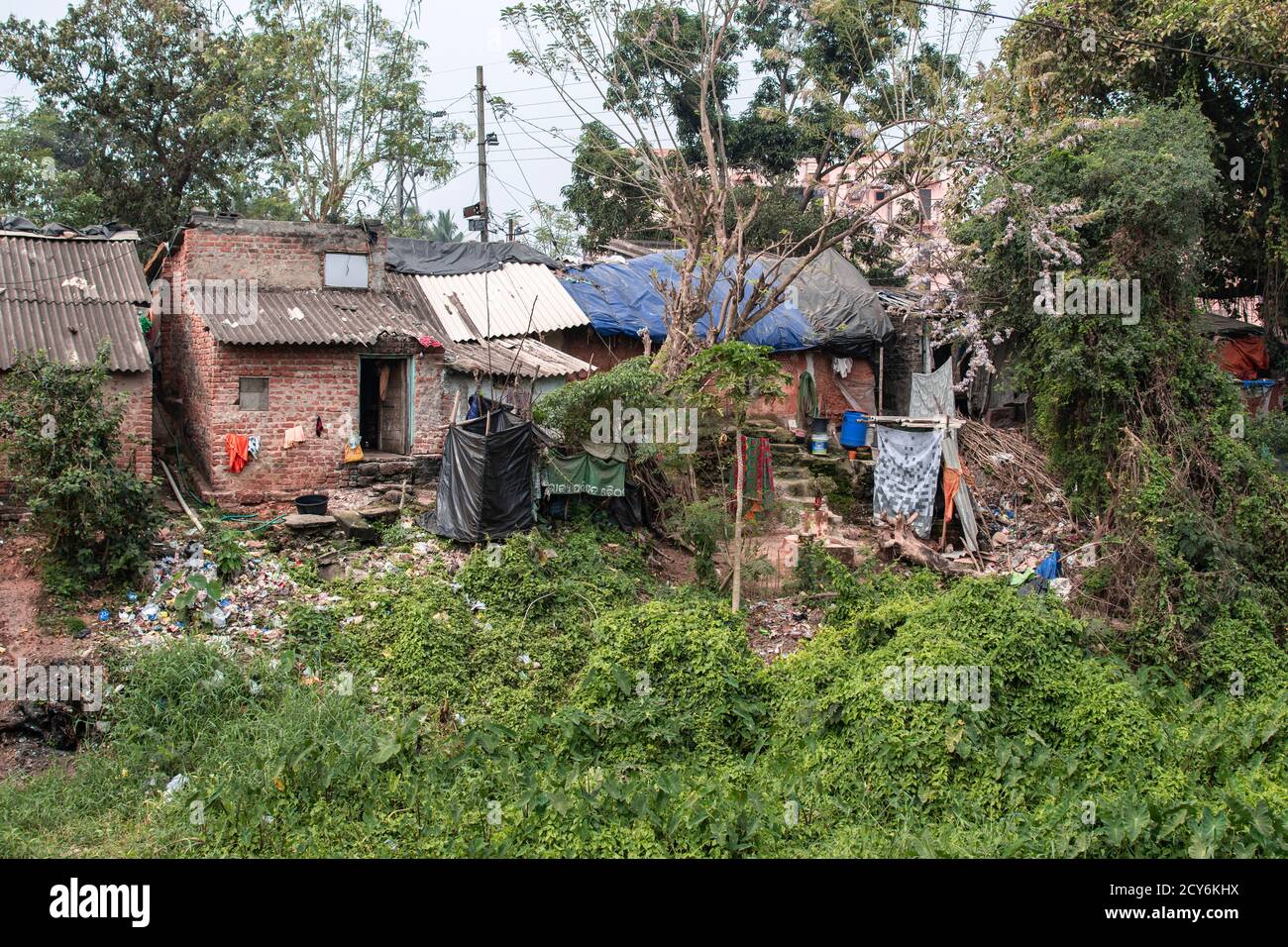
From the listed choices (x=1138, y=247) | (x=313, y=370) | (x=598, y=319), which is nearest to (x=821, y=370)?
(x=598, y=319)

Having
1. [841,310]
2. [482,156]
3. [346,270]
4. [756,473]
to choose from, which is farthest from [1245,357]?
[482,156]

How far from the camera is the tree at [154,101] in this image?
825 inches

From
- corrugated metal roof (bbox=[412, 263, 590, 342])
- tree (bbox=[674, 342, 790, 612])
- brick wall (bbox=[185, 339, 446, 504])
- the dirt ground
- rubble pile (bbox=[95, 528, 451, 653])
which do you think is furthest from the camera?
corrugated metal roof (bbox=[412, 263, 590, 342])

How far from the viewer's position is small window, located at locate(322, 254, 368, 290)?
633 inches

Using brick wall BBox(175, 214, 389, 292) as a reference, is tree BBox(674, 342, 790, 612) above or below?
below

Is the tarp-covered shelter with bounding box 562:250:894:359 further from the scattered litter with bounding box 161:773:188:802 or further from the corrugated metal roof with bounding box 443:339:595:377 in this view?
the scattered litter with bounding box 161:773:188:802

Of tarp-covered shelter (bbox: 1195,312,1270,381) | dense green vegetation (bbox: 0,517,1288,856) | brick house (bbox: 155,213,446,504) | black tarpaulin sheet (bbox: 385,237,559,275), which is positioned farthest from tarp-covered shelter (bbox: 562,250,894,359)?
dense green vegetation (bbox: 0,517,1288,856)

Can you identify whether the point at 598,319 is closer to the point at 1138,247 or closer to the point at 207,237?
the point at 207,237

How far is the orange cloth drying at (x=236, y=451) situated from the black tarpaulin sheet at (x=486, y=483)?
2713 millimetres

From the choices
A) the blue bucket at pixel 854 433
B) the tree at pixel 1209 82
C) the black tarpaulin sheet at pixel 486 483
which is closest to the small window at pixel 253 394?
the black tarpaulin sheet at pixel 486 483

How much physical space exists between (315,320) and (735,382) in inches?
243

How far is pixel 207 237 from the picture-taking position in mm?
15188

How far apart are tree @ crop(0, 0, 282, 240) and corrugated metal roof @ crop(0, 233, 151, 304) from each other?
599 centimetres
